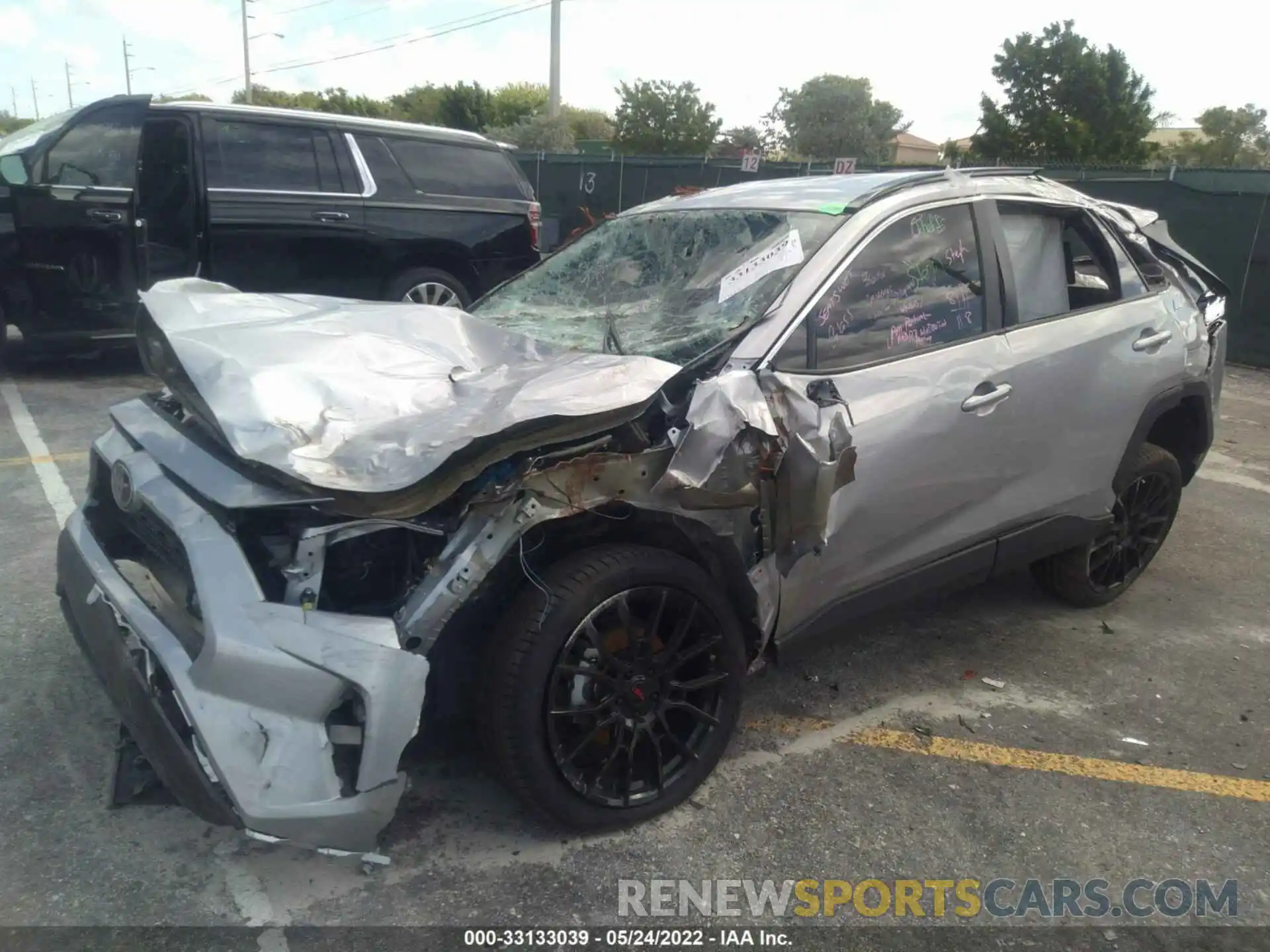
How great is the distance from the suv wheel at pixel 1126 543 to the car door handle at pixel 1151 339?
442 millimetres

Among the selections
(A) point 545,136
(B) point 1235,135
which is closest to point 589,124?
(A) point 545,136

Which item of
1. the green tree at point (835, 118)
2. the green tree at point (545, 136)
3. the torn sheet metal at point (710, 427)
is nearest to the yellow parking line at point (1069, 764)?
the torn sheet metal at point (710, 427)

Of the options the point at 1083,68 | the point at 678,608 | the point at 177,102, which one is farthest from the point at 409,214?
the point at 1083,68

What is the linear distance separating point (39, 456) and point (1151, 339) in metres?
5.81

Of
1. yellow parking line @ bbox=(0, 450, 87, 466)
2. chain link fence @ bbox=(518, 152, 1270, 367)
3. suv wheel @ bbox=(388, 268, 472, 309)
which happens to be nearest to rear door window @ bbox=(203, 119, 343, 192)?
suv wheel @ bbox=(388, 268, 472, 309)

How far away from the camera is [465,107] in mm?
48219

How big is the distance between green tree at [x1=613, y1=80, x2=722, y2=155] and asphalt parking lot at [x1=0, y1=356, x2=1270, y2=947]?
35.4m

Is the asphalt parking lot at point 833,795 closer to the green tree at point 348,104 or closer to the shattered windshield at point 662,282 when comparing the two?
the shattered windshield at point 662,282

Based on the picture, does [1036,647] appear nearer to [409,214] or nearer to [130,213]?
[409,214]

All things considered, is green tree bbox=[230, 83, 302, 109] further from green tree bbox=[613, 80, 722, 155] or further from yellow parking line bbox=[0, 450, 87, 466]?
yellow parking line bbox=[0, 450, 87, 466]

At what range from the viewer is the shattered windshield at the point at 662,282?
122 inches

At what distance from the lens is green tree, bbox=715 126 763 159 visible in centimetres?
3919

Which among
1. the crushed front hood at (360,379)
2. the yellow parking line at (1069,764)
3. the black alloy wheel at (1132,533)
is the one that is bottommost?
the yellow parking line at (1069,764)

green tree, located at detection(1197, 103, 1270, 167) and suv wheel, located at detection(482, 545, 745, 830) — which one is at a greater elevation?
green tree, located at detection(1197, 103, 1270, 167)
